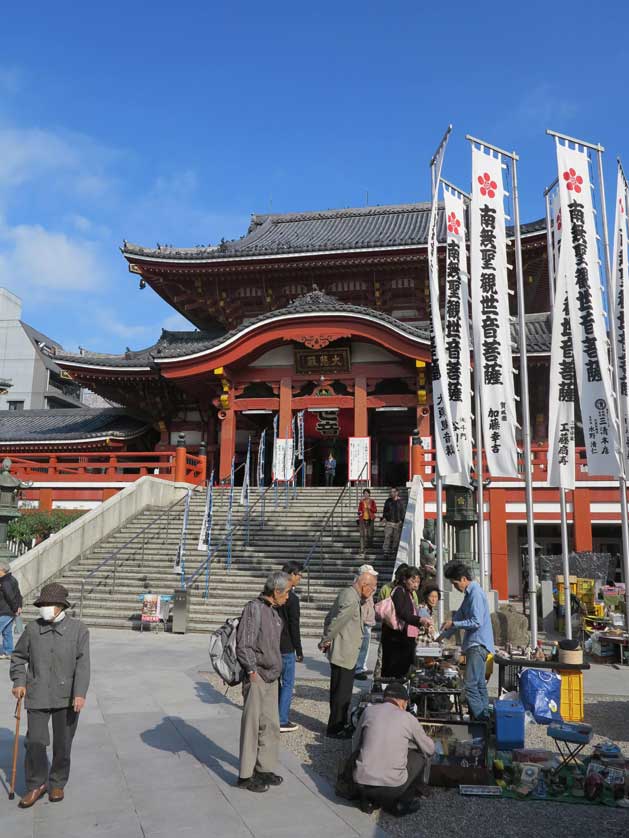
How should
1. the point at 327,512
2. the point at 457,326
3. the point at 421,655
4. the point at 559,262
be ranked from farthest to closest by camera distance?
the point at 327,512 → the point at 457,326 → the point at 559,262 → the point at 421,655

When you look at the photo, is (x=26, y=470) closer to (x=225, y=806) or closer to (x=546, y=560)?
(x=546, y=560)

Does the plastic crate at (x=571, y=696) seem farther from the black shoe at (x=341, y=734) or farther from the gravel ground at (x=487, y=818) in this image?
the black shoe at (x=341, y=734)

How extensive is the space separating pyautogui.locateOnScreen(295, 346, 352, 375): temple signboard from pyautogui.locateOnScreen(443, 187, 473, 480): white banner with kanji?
10.5 metres

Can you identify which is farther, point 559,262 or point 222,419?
point 222,419

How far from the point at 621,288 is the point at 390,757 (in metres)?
9.06

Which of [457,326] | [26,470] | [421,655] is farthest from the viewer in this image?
[26,470]

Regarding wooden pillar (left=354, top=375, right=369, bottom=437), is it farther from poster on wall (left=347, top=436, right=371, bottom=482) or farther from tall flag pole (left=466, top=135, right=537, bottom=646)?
tall flag pole (left=466, top=135, right=537, bottom=646)

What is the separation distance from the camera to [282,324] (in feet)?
71.2

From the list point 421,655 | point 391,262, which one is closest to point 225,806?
point 421,655

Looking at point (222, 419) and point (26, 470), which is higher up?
point (222, 419)

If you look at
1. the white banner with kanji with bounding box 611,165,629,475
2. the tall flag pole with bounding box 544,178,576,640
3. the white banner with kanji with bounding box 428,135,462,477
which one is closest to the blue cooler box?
the tall flag pole with bounding box 544,178,576,640

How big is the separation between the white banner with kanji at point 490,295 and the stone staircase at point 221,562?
4.72 meters

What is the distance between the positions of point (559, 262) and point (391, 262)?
1291cm

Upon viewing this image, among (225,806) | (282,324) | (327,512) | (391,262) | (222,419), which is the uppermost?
(391,262)
